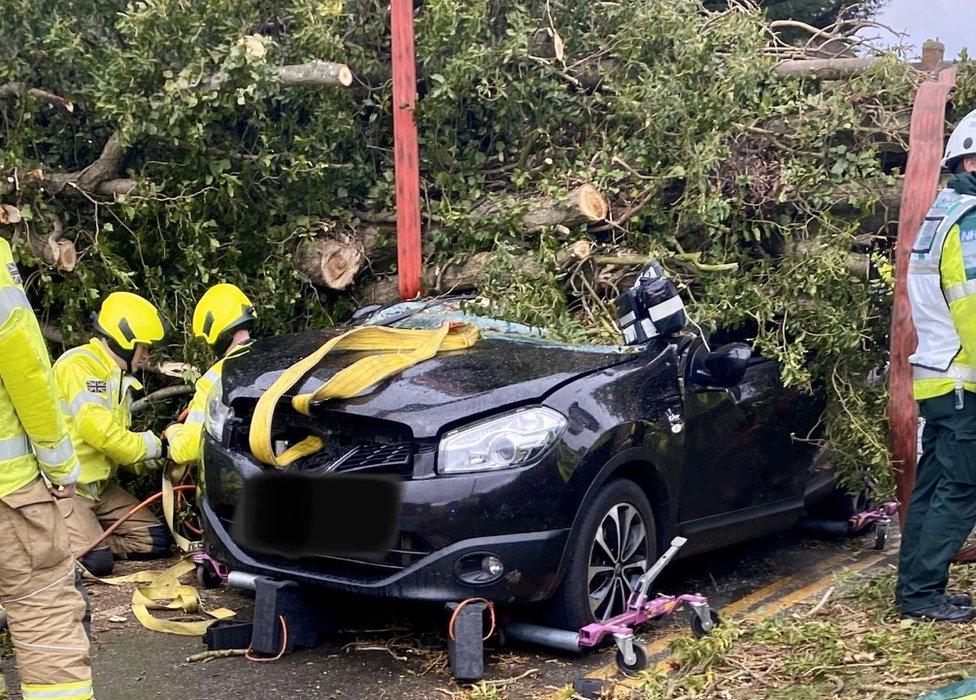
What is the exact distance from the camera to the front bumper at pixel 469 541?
4.12 metres

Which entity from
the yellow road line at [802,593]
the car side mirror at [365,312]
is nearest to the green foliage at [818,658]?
the yellow road line at [802,593]

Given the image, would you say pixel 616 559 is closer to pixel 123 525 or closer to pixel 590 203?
pixel 590 203

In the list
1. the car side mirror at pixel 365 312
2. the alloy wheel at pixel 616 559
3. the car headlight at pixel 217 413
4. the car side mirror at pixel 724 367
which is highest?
the car side mirror at pixel 365 312

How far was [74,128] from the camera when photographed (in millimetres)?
7129

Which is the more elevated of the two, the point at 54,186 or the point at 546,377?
the point at 54,186

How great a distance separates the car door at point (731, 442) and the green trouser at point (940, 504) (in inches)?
34.3

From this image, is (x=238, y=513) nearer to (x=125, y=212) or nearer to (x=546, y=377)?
(x=546, y=377)

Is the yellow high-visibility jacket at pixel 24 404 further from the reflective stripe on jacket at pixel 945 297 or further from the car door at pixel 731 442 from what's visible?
the reflective stripe on jacket at pixel 945 297

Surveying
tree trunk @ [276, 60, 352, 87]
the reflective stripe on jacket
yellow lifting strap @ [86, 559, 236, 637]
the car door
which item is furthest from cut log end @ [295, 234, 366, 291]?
the reflective stripe on jacket

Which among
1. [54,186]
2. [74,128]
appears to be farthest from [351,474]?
[74,128]

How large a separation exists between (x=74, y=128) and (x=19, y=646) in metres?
4.24

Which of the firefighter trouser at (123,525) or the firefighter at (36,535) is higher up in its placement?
the firefighter at (36,535)

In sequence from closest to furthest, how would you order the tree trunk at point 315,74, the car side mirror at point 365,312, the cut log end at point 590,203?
the car side mirror at point 365,312 < the cut log end at point 590,203 < the tree trunk at point 315,74

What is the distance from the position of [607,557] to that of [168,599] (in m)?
2.09
